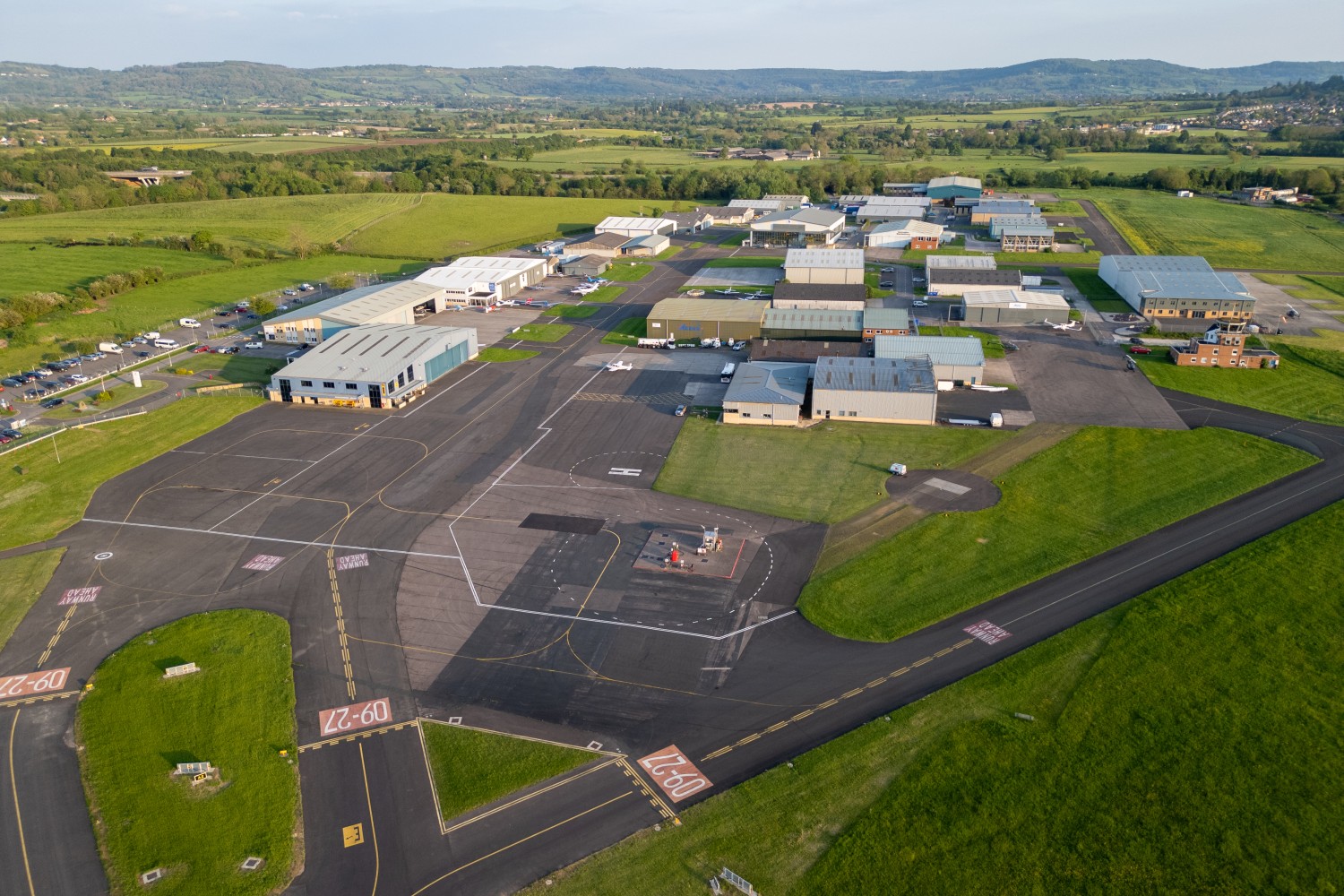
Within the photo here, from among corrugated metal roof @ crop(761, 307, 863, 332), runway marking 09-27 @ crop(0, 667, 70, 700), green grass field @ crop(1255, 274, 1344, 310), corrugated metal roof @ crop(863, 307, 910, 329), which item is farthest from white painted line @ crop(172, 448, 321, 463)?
green grass field @ crop(1255, 274, 1344, 310)

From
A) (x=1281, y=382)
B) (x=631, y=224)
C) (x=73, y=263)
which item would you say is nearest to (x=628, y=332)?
(x=1281, y=382)

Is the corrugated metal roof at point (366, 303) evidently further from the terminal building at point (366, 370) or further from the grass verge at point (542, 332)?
the grass verge at point (542, 332)

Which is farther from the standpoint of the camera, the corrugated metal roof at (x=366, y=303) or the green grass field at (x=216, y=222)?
the green grass field at (x=216, y=222)

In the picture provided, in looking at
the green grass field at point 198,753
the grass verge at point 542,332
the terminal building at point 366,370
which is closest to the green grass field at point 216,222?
the grass verge at point 542,332

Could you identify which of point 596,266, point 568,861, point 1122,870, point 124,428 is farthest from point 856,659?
point 596,266

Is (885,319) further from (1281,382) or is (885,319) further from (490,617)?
(490,617)

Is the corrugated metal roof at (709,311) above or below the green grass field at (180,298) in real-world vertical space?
above
